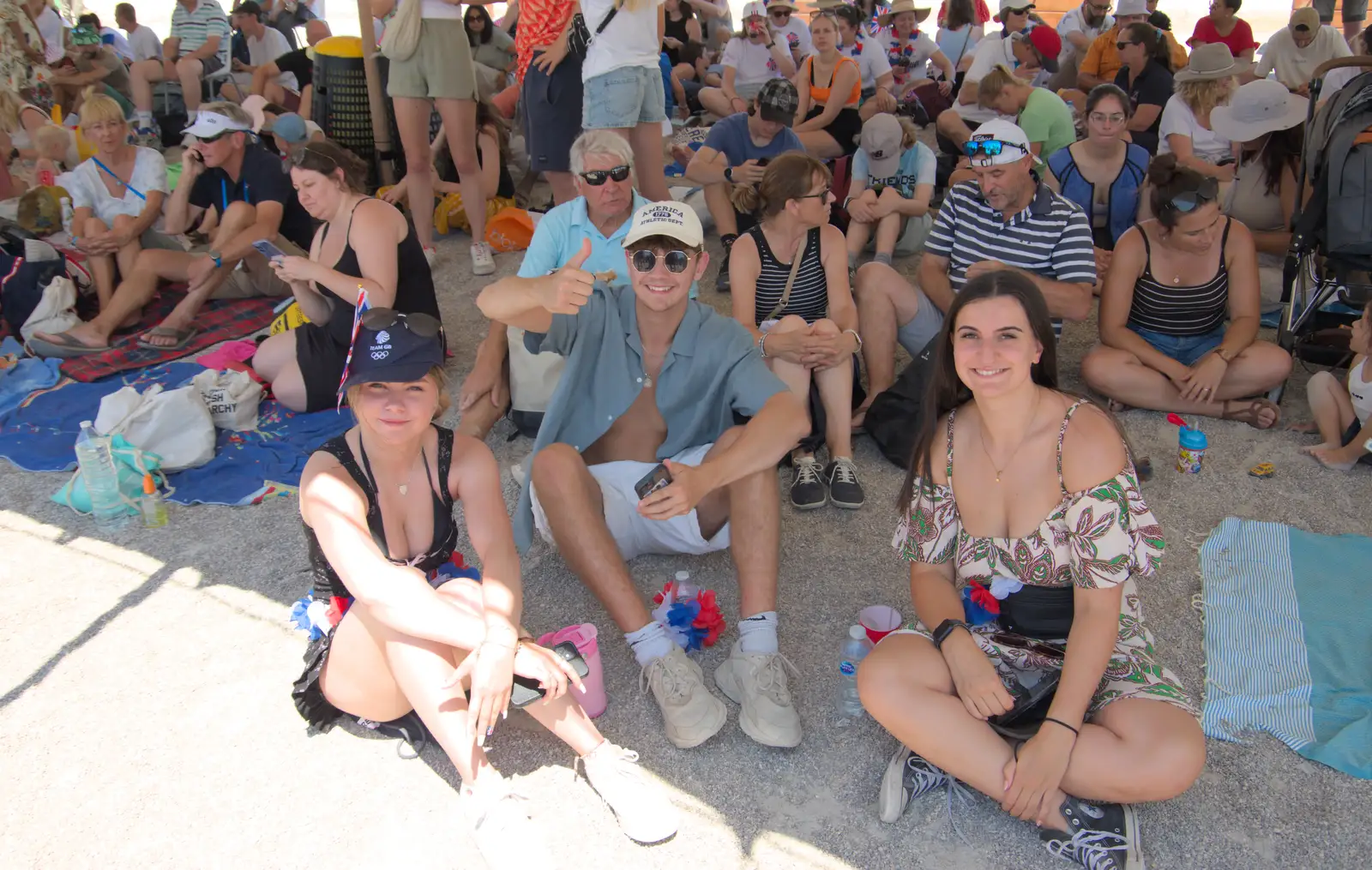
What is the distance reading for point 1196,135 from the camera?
6.01 m

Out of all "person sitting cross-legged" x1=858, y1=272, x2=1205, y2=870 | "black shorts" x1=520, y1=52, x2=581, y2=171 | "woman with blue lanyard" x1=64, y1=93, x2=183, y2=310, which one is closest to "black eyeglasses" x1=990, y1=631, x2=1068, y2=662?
"person sitting cross-legged" x1=858, y1=272, x2=1205, y2=870

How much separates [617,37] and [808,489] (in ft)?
9.18

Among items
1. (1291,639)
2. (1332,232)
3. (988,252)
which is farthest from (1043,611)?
(1332,232)

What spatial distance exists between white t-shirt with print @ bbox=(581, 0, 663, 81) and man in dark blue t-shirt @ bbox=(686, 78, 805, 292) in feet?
2.57

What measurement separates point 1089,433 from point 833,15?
628cm

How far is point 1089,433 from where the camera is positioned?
238 cm

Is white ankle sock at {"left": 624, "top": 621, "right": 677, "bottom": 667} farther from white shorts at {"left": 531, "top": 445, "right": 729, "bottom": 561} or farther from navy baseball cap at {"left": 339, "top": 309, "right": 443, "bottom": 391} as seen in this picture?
navy baseball cap at {"left": 339, "top": 309, "right": 443, "bottom": 391}

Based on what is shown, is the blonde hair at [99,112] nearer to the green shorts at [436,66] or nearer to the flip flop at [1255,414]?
the green shorts at [436,66]

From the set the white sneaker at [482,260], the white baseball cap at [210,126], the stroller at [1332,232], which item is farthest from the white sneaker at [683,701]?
the white baseball cap at [210,126]

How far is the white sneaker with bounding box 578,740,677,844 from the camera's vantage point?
243 centimetres

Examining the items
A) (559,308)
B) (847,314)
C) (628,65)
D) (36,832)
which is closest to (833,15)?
(628,65)

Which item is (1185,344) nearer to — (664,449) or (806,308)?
(806,308)

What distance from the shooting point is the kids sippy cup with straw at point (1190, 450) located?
12.7ft

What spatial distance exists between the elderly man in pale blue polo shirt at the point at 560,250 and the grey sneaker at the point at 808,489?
1043 mm
